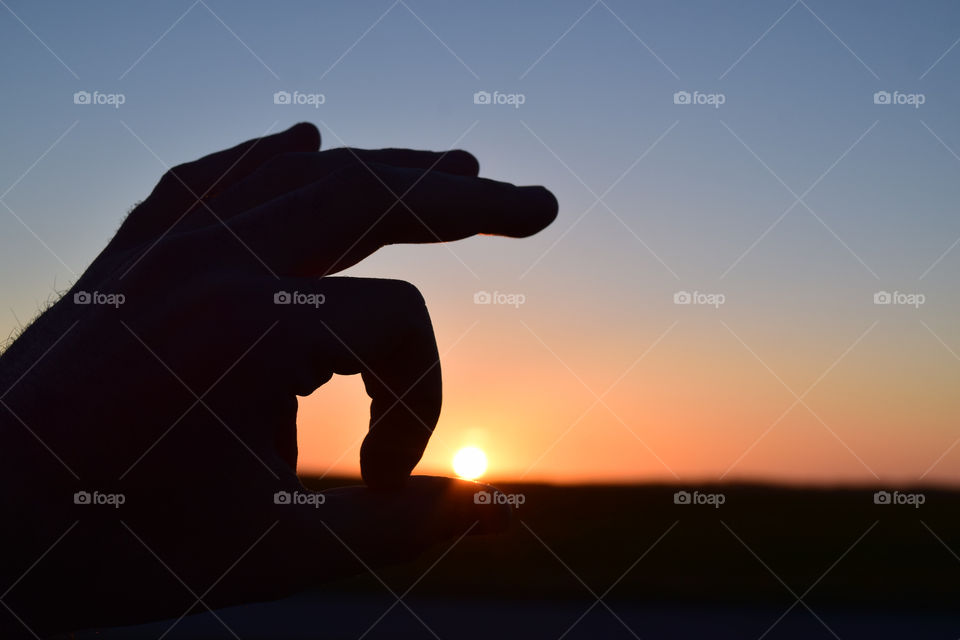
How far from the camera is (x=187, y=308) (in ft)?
6.72

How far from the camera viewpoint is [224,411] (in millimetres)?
2062

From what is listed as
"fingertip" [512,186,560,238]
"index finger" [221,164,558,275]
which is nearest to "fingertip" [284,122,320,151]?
"index finger" [221,164,558,275]

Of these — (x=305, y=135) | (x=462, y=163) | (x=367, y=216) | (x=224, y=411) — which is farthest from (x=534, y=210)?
(x=224, y=411)

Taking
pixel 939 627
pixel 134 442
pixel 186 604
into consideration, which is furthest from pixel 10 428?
pixel 939 627

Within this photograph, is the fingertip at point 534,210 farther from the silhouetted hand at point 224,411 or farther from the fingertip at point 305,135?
the fingertip at point 305,135

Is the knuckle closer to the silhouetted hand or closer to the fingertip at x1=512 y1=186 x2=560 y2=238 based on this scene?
the silhouetted hand

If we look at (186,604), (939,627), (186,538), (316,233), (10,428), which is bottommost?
(186,604)

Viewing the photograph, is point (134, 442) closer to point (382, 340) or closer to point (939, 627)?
point (382, 340)

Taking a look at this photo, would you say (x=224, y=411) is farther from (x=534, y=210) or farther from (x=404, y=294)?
(x=534, y=210)

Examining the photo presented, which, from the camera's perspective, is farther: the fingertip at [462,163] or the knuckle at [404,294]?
the fingertip at [462,163]

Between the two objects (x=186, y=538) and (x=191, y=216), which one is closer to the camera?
(x=186, y=538)

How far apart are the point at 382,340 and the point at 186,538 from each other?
0.71m

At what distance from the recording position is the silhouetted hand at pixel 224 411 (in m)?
1.96

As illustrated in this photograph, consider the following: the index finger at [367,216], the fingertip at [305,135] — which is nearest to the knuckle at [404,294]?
the index finger at [367,216]
